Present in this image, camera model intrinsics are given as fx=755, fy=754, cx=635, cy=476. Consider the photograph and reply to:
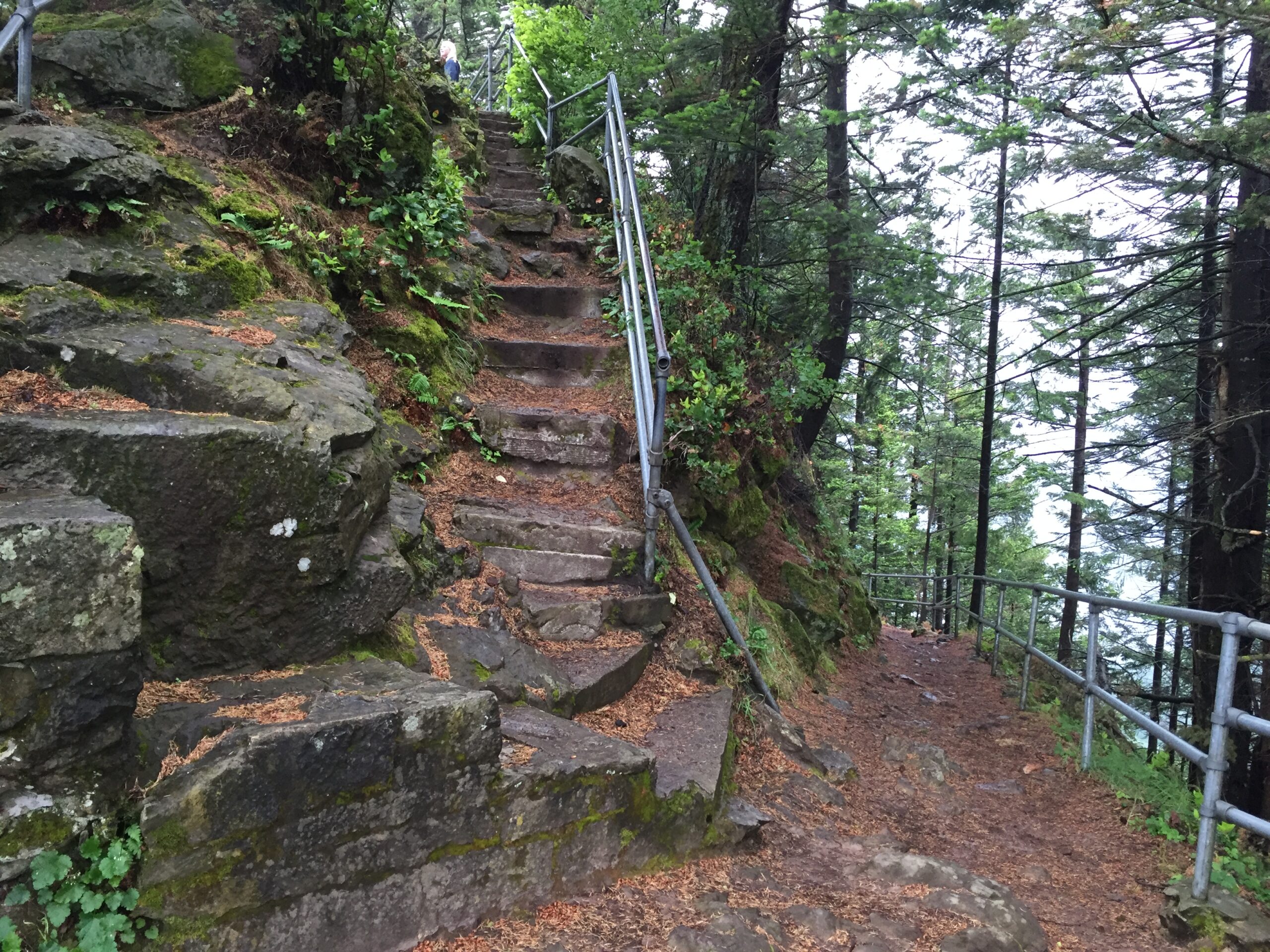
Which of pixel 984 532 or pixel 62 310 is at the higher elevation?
pixel 62 310

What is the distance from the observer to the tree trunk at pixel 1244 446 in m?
6.03

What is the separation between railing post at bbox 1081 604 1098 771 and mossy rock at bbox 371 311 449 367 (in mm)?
4409

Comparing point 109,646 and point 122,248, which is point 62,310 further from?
point 109,646

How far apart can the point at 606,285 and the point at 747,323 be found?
56.9 inches

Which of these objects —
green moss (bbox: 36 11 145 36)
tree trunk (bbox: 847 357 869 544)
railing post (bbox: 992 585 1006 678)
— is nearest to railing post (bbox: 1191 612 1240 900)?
railing post (bbox: 992 585 1006 678)

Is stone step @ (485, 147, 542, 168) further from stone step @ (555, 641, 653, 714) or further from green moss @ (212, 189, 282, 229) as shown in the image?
stone step @ (555, 641, 653, 714)

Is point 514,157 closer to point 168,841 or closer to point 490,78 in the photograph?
point 490,78

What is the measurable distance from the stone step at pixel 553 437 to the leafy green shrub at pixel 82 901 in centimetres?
330

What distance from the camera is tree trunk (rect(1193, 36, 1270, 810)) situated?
6027 mm

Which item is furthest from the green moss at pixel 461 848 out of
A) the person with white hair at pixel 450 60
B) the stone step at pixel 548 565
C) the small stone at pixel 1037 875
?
the person with white hair at pixel 450 60

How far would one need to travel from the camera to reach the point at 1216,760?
9.98 feet

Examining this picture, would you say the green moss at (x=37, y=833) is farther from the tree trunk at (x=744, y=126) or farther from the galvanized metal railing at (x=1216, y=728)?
the tree trunk at (x=744, y=126)

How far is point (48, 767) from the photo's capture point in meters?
1.91

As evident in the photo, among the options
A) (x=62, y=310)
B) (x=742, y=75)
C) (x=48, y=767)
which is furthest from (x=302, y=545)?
(x=742, y=75)
